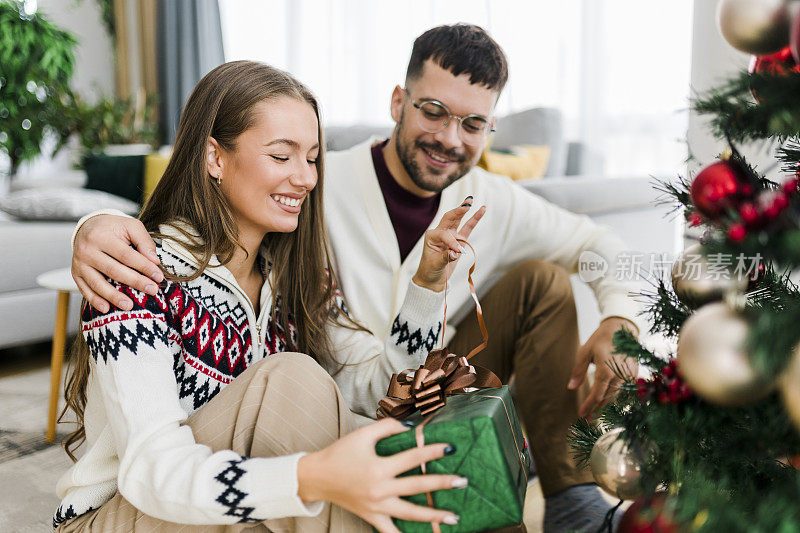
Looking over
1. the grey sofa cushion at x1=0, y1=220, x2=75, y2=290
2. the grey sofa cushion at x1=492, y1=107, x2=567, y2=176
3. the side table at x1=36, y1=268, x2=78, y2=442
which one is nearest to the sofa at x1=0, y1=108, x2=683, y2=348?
the grey sofa cushion at x1=0, y1=220, x2=75, y2=290

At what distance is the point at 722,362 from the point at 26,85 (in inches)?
195

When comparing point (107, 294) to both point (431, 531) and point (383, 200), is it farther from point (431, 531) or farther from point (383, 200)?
point (383, 200)

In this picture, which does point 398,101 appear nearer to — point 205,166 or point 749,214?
point 205,166

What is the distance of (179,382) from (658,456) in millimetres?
644

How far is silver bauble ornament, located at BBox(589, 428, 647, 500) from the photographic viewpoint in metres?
0.68

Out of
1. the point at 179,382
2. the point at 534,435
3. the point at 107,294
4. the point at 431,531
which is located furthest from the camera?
the point at 534,435

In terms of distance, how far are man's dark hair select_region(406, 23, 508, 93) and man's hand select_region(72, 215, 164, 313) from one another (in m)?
0.73

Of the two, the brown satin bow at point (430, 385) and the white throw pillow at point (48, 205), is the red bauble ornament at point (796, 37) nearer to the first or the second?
the brown satin bow at point (430, 385)

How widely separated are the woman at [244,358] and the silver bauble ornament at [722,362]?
0.88 ft

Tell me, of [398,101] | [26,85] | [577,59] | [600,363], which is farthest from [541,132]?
[26,85]

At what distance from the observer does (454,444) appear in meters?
0.66

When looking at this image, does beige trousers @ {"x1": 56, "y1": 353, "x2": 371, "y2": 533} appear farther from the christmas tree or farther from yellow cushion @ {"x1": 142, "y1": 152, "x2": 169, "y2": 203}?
yellow cushion @ {"x1": 142, "y1": 152, "x2": 169, "y2": 203}

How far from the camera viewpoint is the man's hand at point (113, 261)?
0.82 meters

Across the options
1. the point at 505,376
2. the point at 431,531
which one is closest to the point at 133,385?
the point at 431,531
